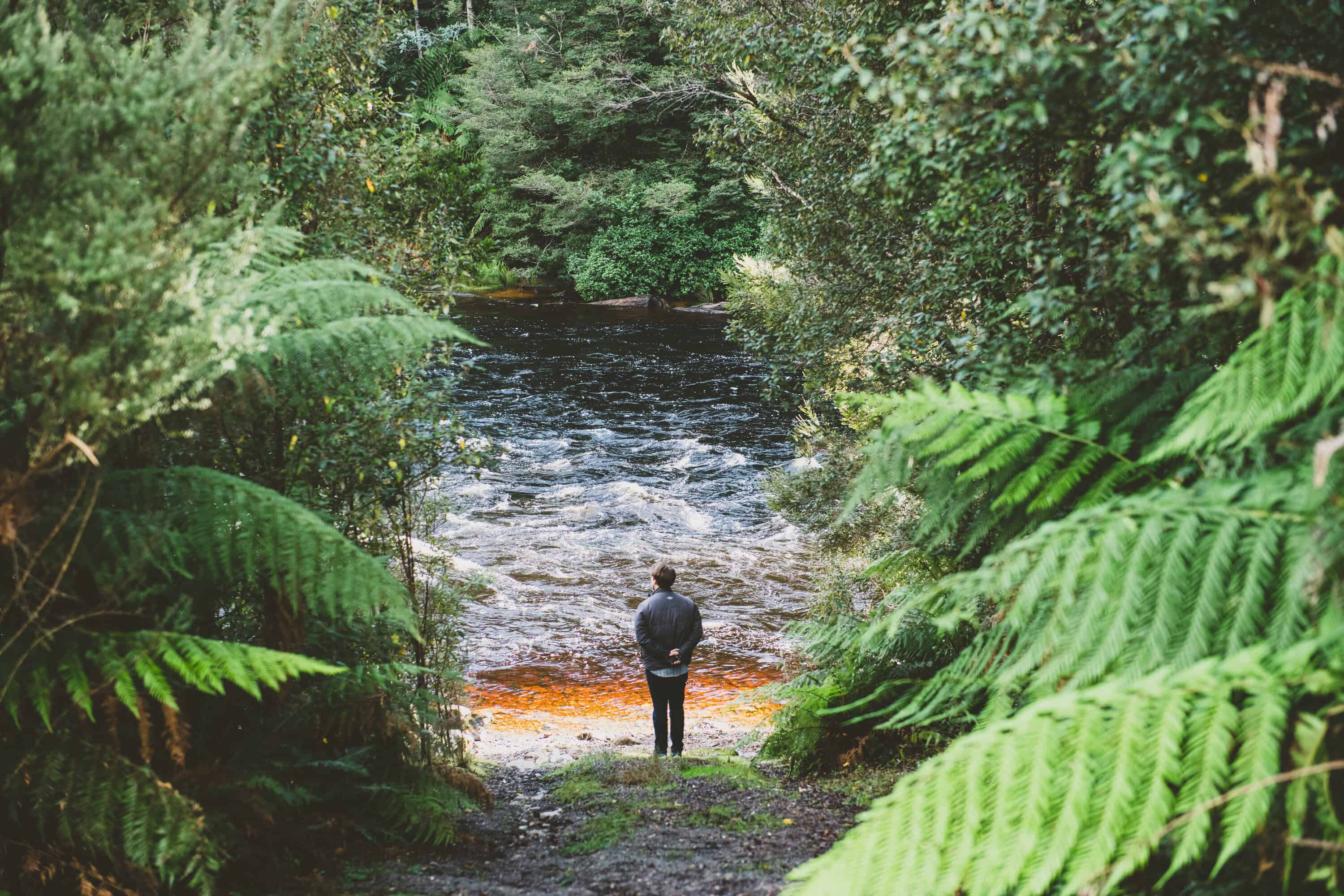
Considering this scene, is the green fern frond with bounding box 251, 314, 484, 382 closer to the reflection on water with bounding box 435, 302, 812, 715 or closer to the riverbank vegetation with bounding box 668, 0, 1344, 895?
the riverbank vegetation with bounding box 668, 0, 1344, 895

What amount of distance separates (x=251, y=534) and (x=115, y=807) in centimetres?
95

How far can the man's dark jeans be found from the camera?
7551 millimetres

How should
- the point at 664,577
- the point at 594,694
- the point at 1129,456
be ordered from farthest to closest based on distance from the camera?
the point at 594,694 → the point at 664,577 → the point at 1129,456

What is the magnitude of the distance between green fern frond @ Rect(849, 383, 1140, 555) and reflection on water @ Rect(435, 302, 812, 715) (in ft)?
18.0

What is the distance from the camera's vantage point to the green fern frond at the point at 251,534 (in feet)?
10.0

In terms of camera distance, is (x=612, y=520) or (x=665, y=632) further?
(x=612, y=520)

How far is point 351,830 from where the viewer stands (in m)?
4.00

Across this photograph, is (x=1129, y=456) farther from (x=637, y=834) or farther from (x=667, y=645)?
(x=667, y=645)

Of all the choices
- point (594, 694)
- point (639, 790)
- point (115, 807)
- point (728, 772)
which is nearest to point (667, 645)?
point (728, 772)

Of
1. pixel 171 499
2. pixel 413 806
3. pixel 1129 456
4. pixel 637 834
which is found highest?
pixel 1129 456

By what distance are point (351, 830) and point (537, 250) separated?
3352 centimetres

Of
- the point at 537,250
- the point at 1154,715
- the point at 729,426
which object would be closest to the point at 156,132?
the point at 1154,715

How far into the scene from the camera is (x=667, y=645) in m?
7.46

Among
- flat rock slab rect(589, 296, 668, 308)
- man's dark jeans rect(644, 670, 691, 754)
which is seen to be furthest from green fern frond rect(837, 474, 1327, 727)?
flat rock slab rect(589, 296, 668, 308)
